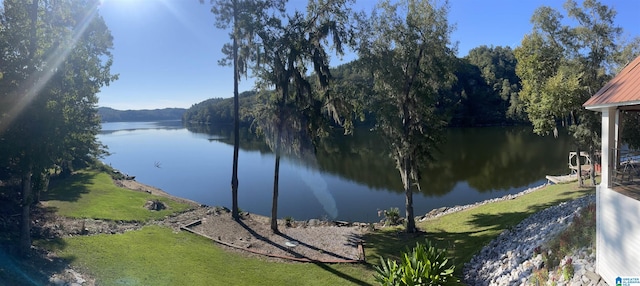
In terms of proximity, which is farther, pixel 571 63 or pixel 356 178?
pixel 356 178

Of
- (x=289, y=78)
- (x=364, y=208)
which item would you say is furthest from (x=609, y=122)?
(x=364, y=208)

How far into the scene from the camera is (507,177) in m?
29.8

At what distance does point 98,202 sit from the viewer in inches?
727

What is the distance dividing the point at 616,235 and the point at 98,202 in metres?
20.2

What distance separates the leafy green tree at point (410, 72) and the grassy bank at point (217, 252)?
2.70 meters

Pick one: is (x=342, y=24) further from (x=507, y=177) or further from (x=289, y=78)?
(x=507, y=177)

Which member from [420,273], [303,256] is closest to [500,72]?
[303,256]

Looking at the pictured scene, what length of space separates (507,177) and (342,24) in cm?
2214

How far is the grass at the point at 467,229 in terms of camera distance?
1234 centimetres

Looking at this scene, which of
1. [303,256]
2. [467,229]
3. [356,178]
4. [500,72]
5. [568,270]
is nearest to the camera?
[568,270]

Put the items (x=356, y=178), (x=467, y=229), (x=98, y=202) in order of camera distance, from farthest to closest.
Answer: (x=356, y=178), (x=98, y=202), (x=467, y=229)

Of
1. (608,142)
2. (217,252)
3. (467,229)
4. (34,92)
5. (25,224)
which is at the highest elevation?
(34,92)

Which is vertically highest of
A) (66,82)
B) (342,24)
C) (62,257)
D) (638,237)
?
(342,24)

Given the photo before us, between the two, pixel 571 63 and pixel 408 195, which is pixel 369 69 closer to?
pixel 408 195
